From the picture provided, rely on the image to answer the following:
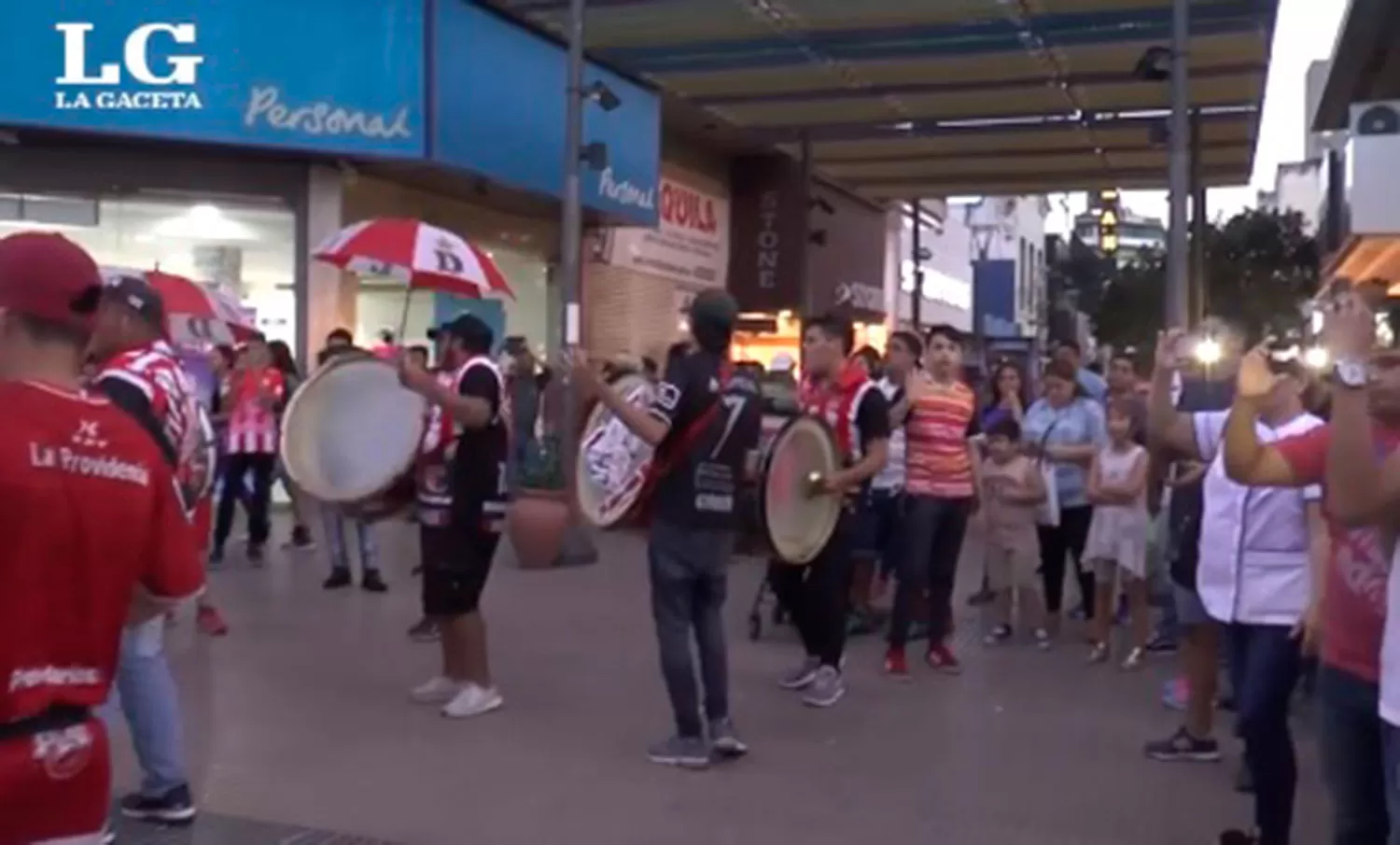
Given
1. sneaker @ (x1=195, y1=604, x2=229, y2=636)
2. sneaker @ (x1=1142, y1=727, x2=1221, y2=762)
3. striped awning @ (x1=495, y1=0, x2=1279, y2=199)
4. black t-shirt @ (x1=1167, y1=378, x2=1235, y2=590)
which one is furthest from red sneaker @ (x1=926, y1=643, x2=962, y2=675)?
striped awning @ (x1=495, y1=0, x2=1279, y2=199)

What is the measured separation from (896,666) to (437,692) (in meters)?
2.60

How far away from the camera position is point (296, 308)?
62.2 ft

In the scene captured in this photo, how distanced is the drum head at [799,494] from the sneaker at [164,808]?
299 centimetres

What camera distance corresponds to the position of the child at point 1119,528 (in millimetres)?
10141

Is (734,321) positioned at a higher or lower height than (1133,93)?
lower

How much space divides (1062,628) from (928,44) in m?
10.4

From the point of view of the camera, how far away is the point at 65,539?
2855 mm

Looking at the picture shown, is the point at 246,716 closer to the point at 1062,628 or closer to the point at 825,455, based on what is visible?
the point at 825,455

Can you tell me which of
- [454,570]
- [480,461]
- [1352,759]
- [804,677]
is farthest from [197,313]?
[1352,759]

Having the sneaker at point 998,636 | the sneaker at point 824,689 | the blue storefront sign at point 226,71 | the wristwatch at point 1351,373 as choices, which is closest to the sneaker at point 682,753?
the sneaker at point 824,689

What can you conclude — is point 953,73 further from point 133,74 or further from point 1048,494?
point 1048,494

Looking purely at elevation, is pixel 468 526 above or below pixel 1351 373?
below

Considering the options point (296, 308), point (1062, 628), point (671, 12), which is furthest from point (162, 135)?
point (1062, 628)

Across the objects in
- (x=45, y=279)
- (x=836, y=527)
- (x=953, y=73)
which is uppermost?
(x=953, y=73)
